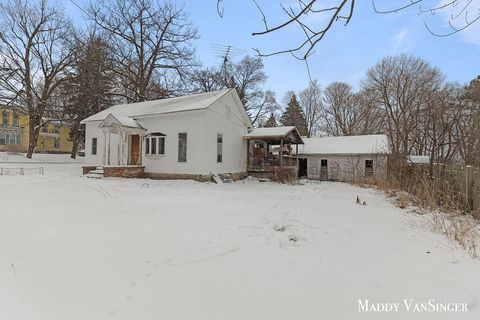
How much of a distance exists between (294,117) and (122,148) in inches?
1142

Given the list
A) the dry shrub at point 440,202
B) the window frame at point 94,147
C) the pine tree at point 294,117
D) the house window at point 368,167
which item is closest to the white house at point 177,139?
the window frame at point 94,147

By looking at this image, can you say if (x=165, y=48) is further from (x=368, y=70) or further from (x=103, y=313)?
(x=103, y=313)

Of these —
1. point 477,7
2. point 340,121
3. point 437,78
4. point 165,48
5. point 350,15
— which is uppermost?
point 165,48

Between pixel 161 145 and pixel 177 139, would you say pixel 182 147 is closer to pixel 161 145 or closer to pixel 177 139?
pixel 177 139

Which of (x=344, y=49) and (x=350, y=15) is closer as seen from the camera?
(x=350, y=15)

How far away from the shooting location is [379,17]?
282cm

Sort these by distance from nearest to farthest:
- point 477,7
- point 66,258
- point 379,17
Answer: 1. point 477,7
2. point 379,17
3. point 66,258

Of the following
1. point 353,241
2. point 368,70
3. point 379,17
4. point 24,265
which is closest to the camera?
point 379,17

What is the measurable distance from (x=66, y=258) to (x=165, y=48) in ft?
86.9

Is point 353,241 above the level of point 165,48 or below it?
below

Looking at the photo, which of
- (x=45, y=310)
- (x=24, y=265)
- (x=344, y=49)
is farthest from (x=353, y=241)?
(x=24, y=265)

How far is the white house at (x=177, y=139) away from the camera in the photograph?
14953 mm

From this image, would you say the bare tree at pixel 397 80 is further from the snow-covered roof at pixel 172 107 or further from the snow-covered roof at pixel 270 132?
the snow-covered roof at pixel 172 107

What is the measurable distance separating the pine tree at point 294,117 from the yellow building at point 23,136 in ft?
97.9
